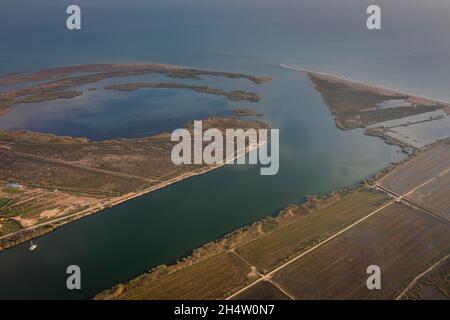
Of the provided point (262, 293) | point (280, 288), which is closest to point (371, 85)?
point (280, 288)

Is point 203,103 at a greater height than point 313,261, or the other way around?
point 203,103

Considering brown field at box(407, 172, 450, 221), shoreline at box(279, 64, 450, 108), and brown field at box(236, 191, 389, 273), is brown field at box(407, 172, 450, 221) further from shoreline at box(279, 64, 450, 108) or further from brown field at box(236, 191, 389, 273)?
shoreline at box(279, 64, 450, 108)

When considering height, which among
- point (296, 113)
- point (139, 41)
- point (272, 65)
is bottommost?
point (296, 113)

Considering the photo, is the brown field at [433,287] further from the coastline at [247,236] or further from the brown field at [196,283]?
the brown field at [196,283]

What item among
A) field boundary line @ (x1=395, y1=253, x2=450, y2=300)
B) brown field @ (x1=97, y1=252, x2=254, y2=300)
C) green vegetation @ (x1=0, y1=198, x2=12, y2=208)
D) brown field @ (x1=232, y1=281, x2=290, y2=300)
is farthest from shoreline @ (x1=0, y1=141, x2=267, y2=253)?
field boundary line @ (x1=395, y1=253, x2=450, y2=300)

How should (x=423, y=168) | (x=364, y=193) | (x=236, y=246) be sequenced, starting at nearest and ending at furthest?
1. (x=236, y=246)
2. (x=364, y=193)
3. (x=423, y=168)

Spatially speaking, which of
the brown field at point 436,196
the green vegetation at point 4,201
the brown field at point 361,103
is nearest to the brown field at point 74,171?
the green vegetation at point 4,201
